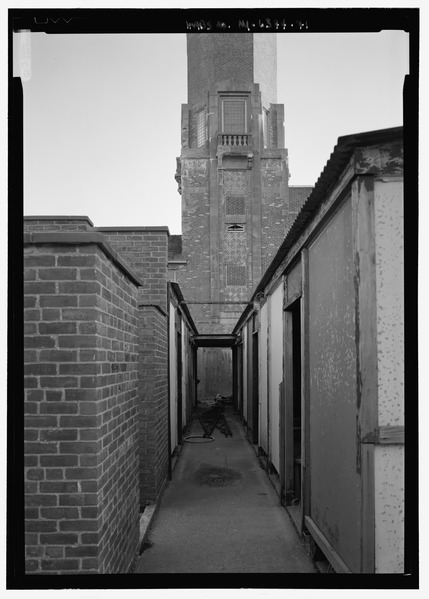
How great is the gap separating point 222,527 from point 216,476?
260 cm

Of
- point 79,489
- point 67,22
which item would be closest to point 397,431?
point 79,489

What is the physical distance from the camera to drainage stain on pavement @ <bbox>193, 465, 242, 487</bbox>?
7.35 metres

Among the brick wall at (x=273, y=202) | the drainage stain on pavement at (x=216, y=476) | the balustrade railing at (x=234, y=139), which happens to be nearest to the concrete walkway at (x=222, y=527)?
the drainage stain on pavement at (x=216, y=476)

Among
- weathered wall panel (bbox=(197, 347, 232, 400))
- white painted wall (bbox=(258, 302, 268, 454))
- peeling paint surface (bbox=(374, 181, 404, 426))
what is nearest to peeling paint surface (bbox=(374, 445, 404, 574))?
peeling paint surface (bbox=(374, 181, 404, 426))

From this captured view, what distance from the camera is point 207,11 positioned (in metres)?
3.07

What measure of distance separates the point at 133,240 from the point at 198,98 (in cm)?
2191

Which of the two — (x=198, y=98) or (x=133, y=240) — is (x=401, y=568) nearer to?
(x=133, y=240)

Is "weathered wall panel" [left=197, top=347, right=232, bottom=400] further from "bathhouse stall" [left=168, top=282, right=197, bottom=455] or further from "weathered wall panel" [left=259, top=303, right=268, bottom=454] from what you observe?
"weathered wall panel" [left=259, top=303, right=268, bottom=454]

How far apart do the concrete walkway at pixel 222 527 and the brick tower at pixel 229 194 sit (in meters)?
17.2

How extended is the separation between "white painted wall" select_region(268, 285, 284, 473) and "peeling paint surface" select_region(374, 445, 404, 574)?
3.59 metres

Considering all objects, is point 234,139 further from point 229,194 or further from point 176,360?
point 176,360

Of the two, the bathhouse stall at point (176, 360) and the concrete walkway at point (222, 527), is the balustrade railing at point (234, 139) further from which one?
the concrete walkway at point (222, 527)

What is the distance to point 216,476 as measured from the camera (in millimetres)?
7824

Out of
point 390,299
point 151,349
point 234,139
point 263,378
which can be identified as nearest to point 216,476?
point 263,378
